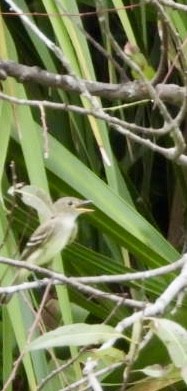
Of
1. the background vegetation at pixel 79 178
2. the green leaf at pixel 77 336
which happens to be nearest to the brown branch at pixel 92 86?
the background vegetation at pixel 79 178

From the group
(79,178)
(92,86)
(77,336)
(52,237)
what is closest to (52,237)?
(52,237)

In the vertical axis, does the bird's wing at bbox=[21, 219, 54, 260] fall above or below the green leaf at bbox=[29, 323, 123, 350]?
above

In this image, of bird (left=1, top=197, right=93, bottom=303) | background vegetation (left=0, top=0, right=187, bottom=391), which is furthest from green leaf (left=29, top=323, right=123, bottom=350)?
background vegetation (left=0, top=0, right=187, bottom=391)

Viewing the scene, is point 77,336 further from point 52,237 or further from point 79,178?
point 79,178

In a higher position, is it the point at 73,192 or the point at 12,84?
the point at 12,84

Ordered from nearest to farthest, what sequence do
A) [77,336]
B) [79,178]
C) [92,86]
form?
[77,336] < [92,86] < [79,178]

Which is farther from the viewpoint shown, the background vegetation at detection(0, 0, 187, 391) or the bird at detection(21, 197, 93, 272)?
the background vegetation at detection(0, 0, 187, 391)

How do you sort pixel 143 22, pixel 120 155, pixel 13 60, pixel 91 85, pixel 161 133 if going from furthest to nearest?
pixel 120 155 → pixel 143 22 → pixel 13 60 → pixel 91 85 → pixel 161 133

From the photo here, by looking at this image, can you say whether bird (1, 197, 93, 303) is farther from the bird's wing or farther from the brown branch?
the brown branch

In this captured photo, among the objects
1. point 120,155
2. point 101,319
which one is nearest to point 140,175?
point 120,155

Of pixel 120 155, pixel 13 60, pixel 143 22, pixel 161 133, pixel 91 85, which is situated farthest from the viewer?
pixel 120 155

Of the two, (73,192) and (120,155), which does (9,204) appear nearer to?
(73,192)
